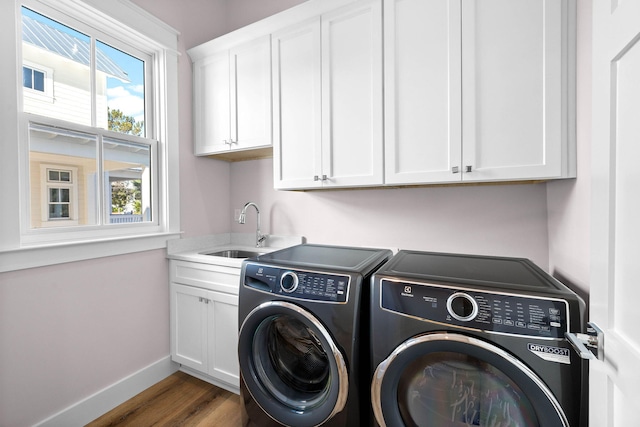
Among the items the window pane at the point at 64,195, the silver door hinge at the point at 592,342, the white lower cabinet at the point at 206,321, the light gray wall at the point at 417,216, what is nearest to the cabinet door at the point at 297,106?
the light gray wall at the point at 417,216

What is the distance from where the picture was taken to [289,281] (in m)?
1.35

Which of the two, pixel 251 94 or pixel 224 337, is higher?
pixel 251 94

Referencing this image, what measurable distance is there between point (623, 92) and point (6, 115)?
91.1 inches

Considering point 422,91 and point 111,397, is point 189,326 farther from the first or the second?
point 422,91

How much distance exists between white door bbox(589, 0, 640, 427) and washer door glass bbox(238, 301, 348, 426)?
32.4 inches

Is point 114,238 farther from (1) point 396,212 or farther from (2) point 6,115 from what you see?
(1) point 396,212

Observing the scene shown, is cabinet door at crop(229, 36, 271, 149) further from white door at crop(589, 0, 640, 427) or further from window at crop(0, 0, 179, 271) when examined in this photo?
white door at crop(589, 0, 640, 427)

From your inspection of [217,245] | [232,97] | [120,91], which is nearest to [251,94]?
[232,97]

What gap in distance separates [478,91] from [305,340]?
4.66 ft

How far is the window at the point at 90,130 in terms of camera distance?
1.51m

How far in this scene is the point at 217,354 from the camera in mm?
1881

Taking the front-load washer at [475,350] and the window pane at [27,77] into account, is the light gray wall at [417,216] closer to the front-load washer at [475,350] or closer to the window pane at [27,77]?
the front-load washer at [475,350]

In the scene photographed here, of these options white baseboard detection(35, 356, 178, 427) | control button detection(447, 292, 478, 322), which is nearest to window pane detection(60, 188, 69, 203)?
white baseboard detection(35, 356, 178, 427)

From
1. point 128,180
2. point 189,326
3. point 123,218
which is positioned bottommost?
point 189,326
